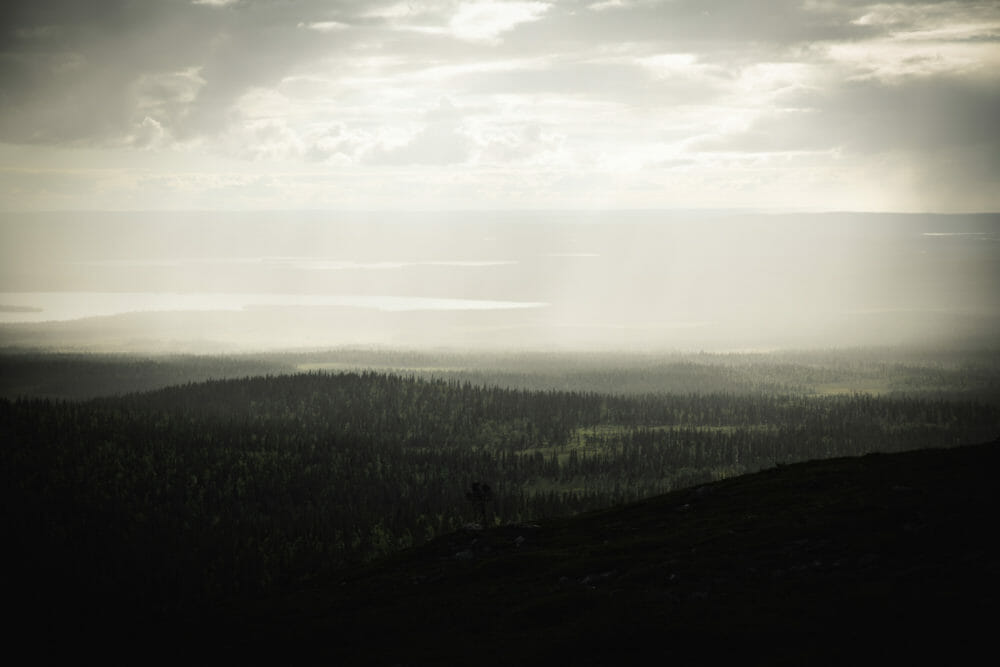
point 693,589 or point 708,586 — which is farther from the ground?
point 708,586

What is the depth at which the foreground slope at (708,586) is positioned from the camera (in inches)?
1956

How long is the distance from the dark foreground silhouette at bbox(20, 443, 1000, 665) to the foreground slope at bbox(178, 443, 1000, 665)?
7.7 inches

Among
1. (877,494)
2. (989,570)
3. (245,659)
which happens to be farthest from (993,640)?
(245,659)

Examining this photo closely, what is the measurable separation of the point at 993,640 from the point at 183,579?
507ft

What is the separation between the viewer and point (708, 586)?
6500cm

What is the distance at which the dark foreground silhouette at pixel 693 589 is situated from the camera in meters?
49.7

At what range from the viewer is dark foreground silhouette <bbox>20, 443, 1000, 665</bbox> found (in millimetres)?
49656

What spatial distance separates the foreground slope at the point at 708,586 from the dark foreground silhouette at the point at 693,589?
196 millimetres

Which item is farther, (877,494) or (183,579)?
(183,579)

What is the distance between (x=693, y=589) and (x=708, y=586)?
1171 millimetres

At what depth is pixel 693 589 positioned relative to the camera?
65000mm

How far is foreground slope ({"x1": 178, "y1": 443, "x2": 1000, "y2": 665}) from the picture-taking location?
49.7 meters

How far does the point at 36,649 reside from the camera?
4498 inches

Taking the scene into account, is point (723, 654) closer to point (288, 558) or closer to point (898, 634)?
point (898, 634)
